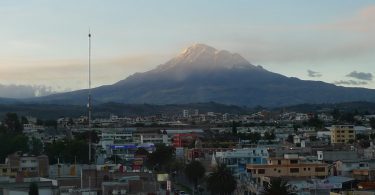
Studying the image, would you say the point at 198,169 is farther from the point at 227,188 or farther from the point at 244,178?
the point at 227,188

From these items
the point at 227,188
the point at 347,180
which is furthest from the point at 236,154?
the point at 347,180

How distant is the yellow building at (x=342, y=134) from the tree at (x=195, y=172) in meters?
25.2

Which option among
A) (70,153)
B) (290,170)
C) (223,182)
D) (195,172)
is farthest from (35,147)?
(223,182)

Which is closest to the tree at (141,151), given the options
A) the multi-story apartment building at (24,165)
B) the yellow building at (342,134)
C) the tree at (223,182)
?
the yellow building at (342,134)

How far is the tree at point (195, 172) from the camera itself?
129 feet

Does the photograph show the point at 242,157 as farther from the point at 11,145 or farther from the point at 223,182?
the point at 11,145

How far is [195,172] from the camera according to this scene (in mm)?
39344

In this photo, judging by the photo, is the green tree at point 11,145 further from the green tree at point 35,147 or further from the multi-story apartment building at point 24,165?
the multi-story apartment building at point 24,165

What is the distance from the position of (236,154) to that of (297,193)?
50.8 ft

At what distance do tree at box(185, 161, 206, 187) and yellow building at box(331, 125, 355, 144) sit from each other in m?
25.2

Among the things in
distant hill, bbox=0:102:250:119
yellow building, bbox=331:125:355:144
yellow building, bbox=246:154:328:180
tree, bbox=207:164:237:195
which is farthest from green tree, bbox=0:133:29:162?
distant hill, bbox=0:102:250:119

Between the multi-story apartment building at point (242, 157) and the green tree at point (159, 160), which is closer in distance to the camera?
the multi-story apartment building at point (242, 157)

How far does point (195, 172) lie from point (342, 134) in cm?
2707

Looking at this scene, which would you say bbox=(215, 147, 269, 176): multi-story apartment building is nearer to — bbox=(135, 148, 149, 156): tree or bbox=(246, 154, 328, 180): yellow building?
bbox=(246, 154, 328, 180): yellow building
